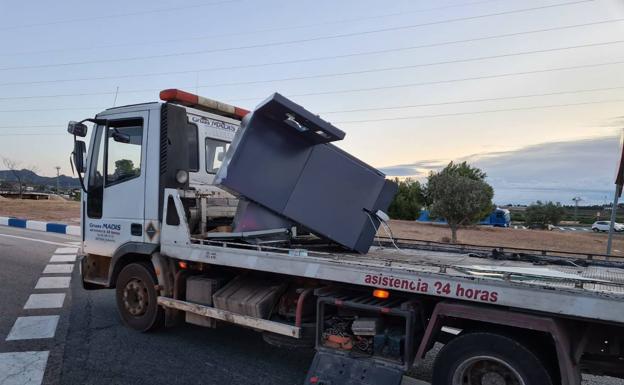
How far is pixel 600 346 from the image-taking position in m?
3.26

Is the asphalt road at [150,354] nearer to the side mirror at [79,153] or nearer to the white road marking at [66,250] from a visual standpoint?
the side mirror at [79,153]

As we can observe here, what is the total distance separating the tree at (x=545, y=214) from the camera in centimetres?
5172

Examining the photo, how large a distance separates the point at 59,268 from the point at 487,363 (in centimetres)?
908

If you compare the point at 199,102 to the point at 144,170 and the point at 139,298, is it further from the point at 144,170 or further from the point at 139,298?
the point at 139,298

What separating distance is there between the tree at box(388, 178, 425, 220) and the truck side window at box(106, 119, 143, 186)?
113 feet

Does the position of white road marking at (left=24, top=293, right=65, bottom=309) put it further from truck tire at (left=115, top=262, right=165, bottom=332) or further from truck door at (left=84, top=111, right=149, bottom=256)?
truck tire at (left=115, top=262, right=165, bottom=332)

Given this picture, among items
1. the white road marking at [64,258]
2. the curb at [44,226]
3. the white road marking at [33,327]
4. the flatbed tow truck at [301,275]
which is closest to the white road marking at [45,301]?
the white road marking at [33,327]

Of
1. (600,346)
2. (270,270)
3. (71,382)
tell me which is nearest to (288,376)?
(270,270)

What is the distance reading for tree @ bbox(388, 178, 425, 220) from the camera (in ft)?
129

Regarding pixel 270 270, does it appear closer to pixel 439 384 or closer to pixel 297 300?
pixel 297 300

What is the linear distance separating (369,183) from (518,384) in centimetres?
256

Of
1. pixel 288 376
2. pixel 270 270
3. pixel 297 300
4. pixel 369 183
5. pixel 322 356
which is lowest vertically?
pixel 288 376

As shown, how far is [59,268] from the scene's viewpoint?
379 inches

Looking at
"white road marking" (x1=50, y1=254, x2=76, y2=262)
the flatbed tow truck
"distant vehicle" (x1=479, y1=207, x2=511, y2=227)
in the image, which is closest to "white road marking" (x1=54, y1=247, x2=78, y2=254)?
"white road marking" (x1=50, y1=254, x2=76, y2=262)
